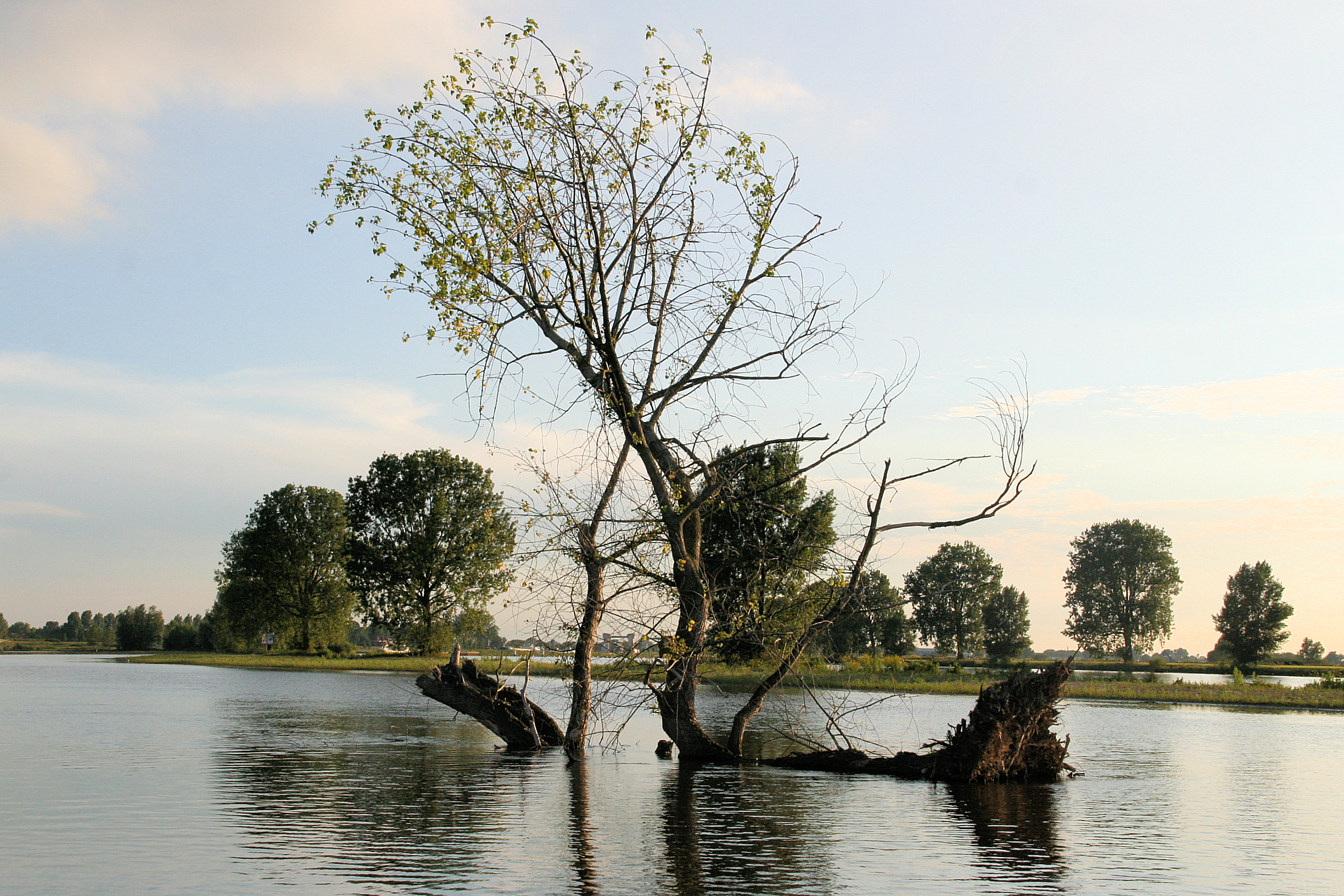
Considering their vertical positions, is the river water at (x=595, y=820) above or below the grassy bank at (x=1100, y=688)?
above

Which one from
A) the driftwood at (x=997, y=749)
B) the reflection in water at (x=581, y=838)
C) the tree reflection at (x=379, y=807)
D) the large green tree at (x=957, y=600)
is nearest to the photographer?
the reflection in water at (x=581, y=838)

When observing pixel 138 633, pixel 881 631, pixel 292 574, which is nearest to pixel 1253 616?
pixel 881 631

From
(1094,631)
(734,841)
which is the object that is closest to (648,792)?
(734,841)

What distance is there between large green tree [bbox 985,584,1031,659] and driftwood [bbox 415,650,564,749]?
93834 mm

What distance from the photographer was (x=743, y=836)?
12734 millimetres

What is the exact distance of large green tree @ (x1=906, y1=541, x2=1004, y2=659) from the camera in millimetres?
108062

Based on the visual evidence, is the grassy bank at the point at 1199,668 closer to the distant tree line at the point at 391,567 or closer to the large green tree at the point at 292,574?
the distant tree line at the point at 391,567

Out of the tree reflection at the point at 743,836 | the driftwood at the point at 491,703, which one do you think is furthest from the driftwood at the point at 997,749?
the driftwood at the point at 491,703

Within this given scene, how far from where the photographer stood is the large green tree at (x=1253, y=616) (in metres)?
94.6

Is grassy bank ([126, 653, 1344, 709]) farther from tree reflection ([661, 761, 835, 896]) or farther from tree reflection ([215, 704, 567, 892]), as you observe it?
tree reflection ([661, 761, 835, 896])

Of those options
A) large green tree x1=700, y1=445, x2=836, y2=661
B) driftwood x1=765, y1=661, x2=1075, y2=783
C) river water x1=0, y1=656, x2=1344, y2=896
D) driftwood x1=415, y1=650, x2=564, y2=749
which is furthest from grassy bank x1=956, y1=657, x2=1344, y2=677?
large green tree x1=700, y1=445, x2=836, y2=661

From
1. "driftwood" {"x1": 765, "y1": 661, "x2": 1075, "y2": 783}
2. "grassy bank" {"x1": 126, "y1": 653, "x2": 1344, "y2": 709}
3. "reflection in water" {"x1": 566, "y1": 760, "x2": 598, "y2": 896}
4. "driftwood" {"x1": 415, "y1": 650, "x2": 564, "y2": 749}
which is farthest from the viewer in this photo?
"grassy bank" {"x1": 126, "y1": 653, "x2": 1344, "y2": 709}

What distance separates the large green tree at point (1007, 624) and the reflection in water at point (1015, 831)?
311ft

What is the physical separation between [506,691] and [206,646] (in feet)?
294
